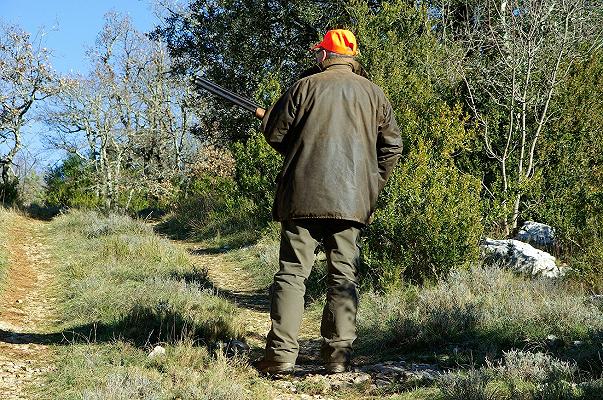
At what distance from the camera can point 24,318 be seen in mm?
6426

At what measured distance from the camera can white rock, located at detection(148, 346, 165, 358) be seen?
14.7 ft

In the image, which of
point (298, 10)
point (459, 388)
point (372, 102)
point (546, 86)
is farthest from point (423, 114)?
point (298, 10)

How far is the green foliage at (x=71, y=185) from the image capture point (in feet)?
73.3

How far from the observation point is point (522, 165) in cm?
935

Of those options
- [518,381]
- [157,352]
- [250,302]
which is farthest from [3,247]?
[518,381]

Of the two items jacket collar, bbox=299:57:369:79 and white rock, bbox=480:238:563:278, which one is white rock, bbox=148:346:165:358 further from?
white rock, bbox=480:238:563:278

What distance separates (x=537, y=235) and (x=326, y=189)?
5.17m

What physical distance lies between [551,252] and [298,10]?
28.6ft

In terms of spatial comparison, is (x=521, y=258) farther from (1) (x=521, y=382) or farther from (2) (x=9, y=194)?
(2) (x=9, y=194)

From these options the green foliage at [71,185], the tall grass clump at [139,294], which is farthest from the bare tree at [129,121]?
the tall grass clump at [139,294]

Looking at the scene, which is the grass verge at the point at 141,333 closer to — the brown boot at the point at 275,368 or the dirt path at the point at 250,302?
the brown boot at the point at 275,368

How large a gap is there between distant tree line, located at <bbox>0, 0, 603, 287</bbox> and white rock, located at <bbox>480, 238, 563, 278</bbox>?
10.5 inches

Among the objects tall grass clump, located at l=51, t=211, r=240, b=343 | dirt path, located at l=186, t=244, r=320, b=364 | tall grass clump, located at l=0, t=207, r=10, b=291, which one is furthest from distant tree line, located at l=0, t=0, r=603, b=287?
tall grass clump, located at l=0, t=207, r=10, b=291

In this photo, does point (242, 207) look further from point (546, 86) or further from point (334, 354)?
point (334, 354)
